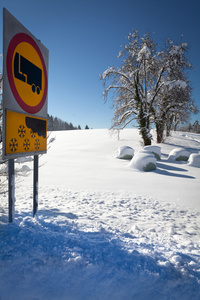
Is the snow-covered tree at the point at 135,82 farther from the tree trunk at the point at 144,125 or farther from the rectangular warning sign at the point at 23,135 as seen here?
the rectangular warning sign at the point at 23,135

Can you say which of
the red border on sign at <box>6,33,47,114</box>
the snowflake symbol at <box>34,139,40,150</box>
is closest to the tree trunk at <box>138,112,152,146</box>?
the red border on sign at <box>6,33,47,114</box>

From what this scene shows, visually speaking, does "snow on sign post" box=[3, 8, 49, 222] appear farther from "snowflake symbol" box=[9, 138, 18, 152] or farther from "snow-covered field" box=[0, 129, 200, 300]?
"snow-covered field" box=[0, 129, 200, 300]

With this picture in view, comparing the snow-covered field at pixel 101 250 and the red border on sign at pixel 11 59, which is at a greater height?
the red border on sign at pixel 11 59

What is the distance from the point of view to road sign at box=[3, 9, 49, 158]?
183 cm

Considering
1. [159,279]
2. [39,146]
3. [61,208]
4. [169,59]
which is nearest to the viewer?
[159,279]

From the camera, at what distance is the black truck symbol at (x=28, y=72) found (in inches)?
78.0

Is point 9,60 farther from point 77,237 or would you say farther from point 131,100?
point 131,100

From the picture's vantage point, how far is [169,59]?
1124cm

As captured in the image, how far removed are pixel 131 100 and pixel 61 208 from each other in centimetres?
1135

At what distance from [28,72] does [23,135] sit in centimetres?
88

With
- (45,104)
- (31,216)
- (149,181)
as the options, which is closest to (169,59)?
(149,181)

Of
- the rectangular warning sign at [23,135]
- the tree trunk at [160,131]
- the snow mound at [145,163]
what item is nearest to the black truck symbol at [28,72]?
the rectangular warning sign at [23,135]

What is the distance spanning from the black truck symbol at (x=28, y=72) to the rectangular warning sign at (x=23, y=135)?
471 millimetres

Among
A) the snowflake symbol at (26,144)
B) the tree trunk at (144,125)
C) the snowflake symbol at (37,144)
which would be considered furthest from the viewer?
the tree trunk at (144,125)
